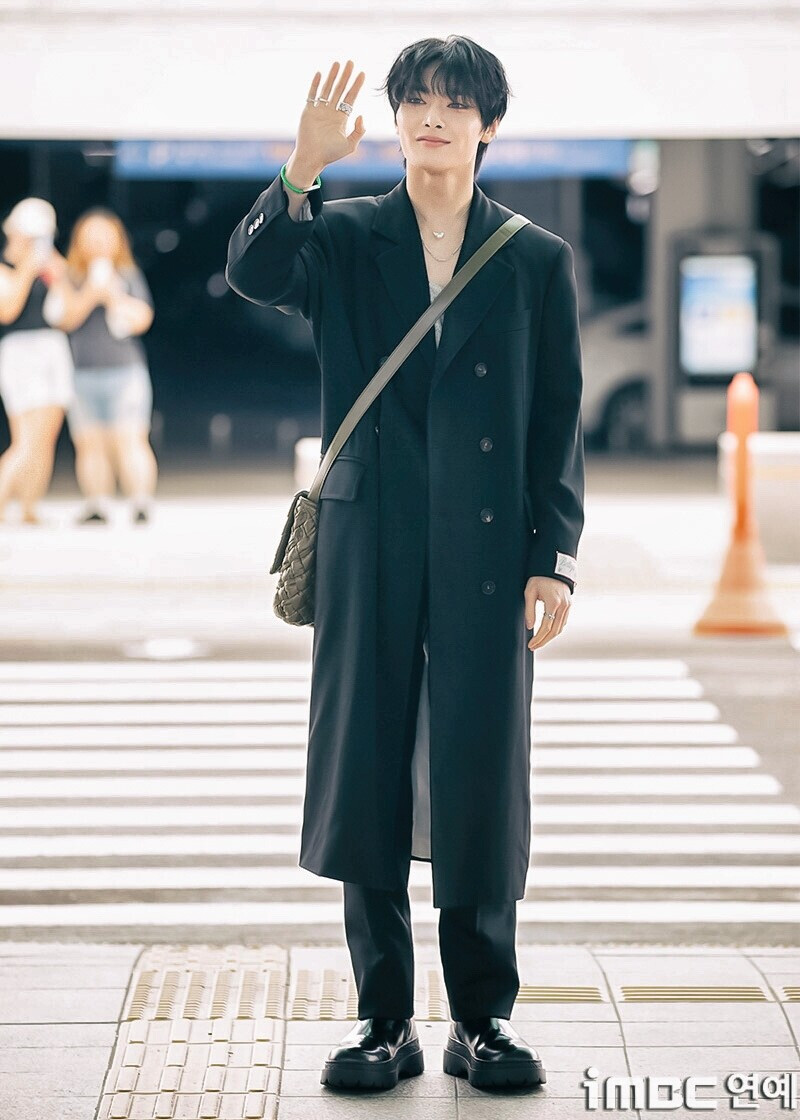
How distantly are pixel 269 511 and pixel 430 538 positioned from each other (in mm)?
11852

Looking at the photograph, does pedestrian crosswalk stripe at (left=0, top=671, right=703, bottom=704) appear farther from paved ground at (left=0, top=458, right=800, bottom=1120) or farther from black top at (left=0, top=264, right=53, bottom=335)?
black top at (left=0, top=264, right=53, bottom=335)

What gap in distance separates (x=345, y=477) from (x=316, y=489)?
90 millimetres

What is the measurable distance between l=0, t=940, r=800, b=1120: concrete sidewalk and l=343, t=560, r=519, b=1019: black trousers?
0.17 m

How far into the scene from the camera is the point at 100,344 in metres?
13.1

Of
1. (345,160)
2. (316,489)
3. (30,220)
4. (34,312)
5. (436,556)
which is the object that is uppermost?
(345,160)

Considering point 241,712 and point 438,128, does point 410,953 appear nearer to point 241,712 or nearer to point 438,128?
point 438,128

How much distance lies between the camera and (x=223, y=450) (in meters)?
22.3

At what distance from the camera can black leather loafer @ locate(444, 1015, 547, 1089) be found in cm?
369

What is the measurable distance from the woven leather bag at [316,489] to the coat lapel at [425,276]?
27 millimetres

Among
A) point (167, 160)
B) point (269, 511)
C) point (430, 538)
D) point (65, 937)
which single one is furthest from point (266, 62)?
point (430, 538)

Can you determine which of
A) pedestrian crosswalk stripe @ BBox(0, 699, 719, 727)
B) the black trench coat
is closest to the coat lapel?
the black trench coat

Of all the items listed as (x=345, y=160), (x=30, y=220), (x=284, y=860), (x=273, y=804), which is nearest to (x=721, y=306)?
(x=345, y=160)

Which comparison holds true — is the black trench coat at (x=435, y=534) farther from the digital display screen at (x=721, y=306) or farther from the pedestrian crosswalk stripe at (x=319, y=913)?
the digital display screen at (x=721, y=306)

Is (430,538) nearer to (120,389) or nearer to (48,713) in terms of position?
(48,713)
